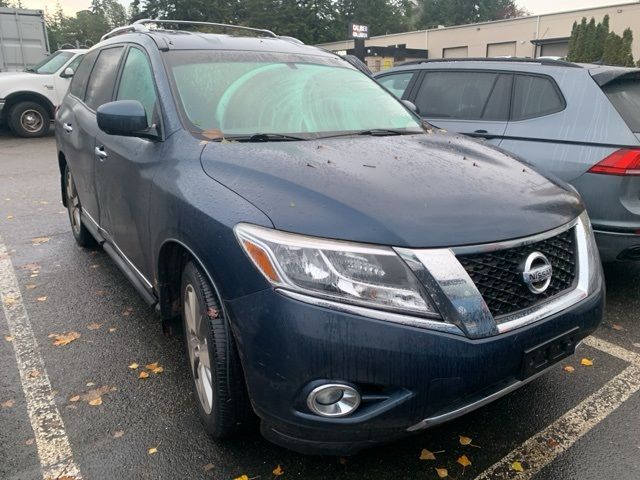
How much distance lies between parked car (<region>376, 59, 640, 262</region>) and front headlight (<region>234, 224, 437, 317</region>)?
1736 millimetres

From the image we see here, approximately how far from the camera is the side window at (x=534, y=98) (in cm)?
427

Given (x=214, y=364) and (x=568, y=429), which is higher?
(x=214, y=364)

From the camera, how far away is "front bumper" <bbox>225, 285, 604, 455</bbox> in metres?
1.83

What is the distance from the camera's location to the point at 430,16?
277 feet

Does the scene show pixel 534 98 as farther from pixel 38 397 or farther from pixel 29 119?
pixel 29 119

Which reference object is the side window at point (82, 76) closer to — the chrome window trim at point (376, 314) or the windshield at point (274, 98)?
the windshield at point (274, 98)

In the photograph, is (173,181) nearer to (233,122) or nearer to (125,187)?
(233,122)

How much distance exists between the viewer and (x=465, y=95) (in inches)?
196

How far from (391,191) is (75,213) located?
12.9 ft

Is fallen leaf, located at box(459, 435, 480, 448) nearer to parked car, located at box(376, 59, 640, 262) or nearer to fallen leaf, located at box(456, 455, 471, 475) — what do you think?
fallen leaf, located at box(456, 455, 471, 475)

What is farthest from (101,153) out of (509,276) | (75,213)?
(509,276)

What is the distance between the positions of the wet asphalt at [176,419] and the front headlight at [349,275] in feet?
2.96

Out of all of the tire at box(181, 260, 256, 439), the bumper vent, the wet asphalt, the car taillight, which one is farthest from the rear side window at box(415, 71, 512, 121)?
the tire at box(181, 260, 256, 439)

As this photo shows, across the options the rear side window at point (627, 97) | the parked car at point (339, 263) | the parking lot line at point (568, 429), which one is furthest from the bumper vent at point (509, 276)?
the rear side window at point (627, 97)
